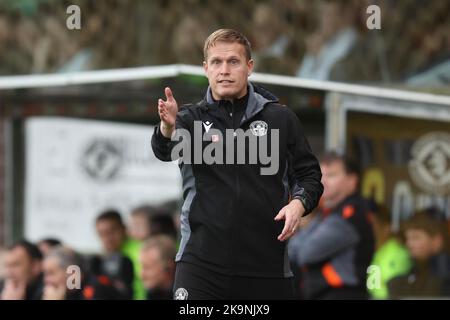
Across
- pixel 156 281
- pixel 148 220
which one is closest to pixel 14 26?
pixel 148 220

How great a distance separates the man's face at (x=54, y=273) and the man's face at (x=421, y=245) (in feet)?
8.46

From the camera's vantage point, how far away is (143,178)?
43.5 feet

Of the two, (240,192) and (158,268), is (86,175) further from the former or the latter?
(240,192)

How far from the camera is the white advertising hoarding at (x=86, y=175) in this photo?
13.2m

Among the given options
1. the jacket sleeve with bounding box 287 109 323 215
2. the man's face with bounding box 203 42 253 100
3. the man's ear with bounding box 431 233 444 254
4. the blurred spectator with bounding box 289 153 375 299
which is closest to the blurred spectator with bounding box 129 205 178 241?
the blurred spectator with bounding box 289 153 375 299

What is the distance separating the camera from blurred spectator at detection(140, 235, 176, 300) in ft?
34.2

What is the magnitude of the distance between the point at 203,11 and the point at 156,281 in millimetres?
3258

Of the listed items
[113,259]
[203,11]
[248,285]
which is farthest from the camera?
[203,11]

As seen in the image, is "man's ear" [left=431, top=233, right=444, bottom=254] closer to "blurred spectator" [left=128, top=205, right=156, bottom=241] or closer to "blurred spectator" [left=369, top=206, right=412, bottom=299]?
"blurred spectator" [left=369, top=206, right=412, bottom=299]

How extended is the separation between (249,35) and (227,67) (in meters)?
6.04

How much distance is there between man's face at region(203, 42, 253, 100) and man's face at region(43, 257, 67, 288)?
13.4 ft

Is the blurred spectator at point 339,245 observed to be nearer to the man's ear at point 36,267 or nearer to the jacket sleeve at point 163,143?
the man's ear at point 36,267

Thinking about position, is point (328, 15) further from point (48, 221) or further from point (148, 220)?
point (48, 221)

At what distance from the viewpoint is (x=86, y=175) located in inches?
528
